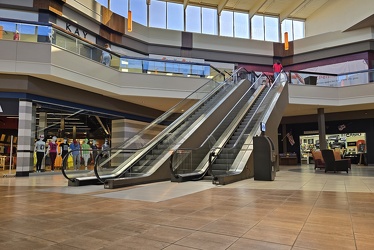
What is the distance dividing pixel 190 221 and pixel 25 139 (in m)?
9.04

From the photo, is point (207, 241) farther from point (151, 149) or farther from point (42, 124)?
point (42, 124)

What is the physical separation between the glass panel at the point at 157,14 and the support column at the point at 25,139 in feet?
44.1

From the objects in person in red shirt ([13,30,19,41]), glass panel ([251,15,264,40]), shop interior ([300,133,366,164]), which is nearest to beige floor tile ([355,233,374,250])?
person in red shirt ([13,30,19,41])

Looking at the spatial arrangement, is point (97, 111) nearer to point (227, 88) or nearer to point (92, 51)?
point (92, 51)

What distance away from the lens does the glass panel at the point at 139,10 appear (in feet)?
68.6

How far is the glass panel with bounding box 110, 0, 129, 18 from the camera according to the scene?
1936cm

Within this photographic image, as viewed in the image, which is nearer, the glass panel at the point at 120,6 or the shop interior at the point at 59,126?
the shop interior at the point at 59,126

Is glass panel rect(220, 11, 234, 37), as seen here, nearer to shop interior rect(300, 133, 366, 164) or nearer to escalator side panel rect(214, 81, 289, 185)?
shop interior rect(300, 133, 366, 164)

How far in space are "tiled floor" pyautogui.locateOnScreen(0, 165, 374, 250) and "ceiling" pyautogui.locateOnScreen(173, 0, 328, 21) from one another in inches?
764

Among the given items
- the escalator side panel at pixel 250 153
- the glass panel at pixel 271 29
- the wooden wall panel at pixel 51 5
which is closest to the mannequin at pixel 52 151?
the wooden wall panel at pixel 51 5

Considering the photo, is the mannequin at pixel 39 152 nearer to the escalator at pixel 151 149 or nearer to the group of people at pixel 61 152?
the group of people at pixel 61 152

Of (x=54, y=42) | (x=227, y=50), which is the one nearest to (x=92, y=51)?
(x=54, y=42)

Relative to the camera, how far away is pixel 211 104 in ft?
40.9

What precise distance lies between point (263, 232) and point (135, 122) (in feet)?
44.5
